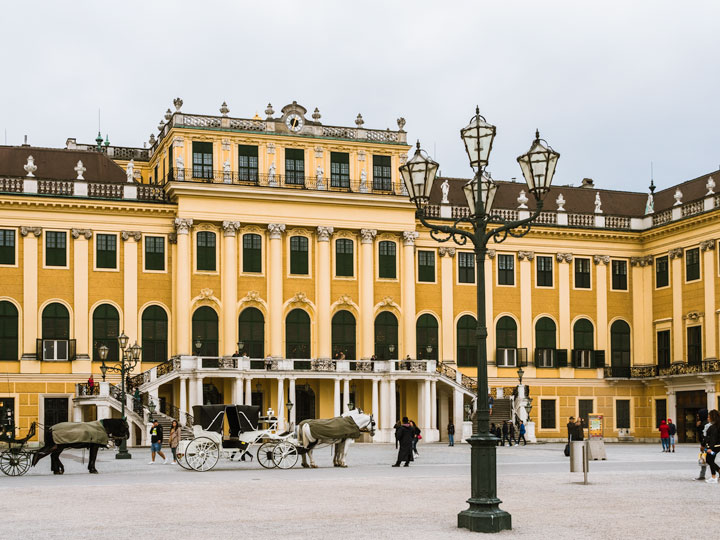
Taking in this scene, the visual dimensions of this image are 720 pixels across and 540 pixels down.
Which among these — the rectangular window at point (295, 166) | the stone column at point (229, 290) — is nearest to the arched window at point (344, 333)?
the stone column at point (229, 290)

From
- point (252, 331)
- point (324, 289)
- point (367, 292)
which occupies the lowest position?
point (252, 331)

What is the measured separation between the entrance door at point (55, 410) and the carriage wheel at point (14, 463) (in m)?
22.6

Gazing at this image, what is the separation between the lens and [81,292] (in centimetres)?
5309

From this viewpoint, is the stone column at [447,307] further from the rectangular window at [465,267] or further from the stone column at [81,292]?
the stone column at [81,292]

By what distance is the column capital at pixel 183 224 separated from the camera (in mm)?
54000

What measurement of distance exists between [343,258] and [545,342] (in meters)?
12.7

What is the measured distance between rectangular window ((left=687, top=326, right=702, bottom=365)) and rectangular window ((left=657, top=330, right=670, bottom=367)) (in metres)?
2.30

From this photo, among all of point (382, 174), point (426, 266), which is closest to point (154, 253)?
point (382, 174)

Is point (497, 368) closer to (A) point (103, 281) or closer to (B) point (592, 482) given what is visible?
(A) point (103, 281)

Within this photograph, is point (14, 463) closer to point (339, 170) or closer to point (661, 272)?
point (339, 170)

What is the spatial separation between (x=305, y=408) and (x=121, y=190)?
14.3m

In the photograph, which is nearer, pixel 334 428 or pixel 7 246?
pixel 334 428

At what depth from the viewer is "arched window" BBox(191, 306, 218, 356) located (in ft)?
178

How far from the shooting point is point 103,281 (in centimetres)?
5372
